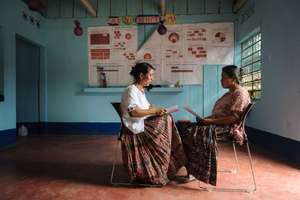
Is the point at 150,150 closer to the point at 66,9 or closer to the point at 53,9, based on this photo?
the point at 66,9

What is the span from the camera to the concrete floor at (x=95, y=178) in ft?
7.70

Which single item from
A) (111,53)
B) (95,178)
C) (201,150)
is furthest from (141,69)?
(111,53)

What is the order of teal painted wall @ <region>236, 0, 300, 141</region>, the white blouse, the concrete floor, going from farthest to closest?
teal painted wall @ <region>236, 0, 300, 141</region>
the white blouse
the concrete floor

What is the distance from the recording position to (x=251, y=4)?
5.38 meters

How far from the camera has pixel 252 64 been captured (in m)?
5.57

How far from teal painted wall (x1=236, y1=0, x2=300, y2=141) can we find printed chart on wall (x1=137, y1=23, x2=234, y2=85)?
132 centimetres

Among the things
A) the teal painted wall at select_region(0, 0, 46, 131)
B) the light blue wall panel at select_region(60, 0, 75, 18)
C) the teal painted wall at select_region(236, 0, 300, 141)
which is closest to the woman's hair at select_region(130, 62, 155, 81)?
the teal painted wall at select_region(236, 0, 300, 141)

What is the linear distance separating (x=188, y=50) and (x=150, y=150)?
442cm

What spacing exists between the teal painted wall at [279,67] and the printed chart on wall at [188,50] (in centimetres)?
132

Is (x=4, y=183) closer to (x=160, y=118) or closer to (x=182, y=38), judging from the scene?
(x=160, y=118)

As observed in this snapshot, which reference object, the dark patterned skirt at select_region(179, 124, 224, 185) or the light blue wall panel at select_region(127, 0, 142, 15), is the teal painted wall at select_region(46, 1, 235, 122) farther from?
the dark patterned skirt at select_region(179, 124, 224, 185)

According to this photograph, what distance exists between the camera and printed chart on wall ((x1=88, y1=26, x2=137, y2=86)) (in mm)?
6613

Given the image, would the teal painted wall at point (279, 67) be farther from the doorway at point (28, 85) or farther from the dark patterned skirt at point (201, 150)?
the doorway at point (28, 85)

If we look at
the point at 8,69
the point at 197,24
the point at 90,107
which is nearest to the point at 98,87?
the point at 90,107
